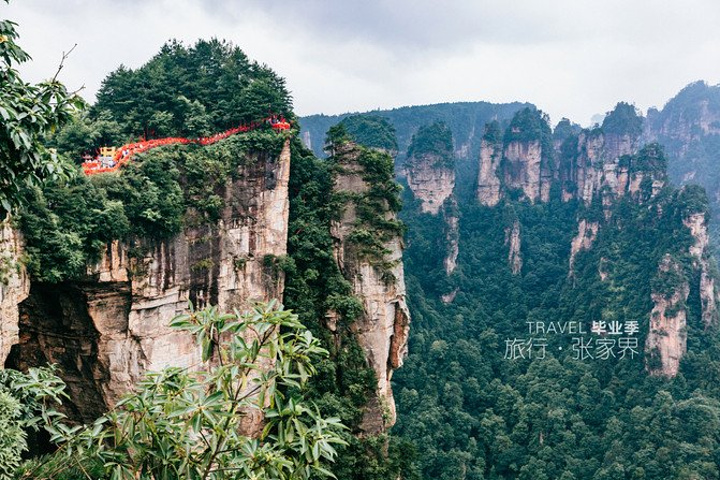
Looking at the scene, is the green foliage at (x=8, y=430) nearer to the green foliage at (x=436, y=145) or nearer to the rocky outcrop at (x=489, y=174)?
the green foliage at (x=436, y=145)

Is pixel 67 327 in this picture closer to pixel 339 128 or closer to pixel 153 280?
pixel 153 280

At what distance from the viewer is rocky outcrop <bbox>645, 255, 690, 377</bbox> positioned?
1399 inches

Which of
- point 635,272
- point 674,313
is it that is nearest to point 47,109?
point 674,313

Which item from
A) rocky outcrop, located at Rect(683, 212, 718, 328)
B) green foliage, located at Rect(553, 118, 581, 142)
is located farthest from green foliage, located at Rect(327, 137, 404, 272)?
green foliage, located at Rect(553, 118, 581, 142)

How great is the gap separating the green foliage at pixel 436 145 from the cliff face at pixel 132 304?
42501 mm

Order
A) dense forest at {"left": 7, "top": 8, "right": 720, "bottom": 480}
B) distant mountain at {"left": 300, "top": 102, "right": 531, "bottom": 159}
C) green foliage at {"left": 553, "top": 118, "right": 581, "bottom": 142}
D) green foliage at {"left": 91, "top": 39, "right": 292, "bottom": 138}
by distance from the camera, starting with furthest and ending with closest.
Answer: distant mountain at {"left": 300, "top": 102, "right": 531, "bottom": 159} → green foliage at {"left": 553, "top": 118, "right": 581, "bottom": 142} → green foliage at {"left": 91, "top": 39, "right": 292, "bottom": 138} → dense forest at {"left": 7, "top": 8, "right": 720, "bottom": 480}

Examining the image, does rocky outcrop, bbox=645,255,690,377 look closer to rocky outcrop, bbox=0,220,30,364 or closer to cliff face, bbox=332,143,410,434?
cliff face, bbox=332,143,410,434

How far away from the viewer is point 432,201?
56.7 meters

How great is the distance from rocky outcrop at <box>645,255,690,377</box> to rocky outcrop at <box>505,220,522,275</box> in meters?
17.1

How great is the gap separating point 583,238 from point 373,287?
129 ft

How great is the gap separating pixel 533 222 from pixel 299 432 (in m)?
61.4

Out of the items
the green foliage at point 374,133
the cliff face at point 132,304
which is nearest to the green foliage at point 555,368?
the green foliage at point 374,133

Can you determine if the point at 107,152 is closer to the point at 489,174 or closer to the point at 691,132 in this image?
the point at 489,174

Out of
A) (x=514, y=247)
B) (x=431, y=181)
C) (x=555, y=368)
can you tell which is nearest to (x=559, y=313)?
(x=555, y=368)
